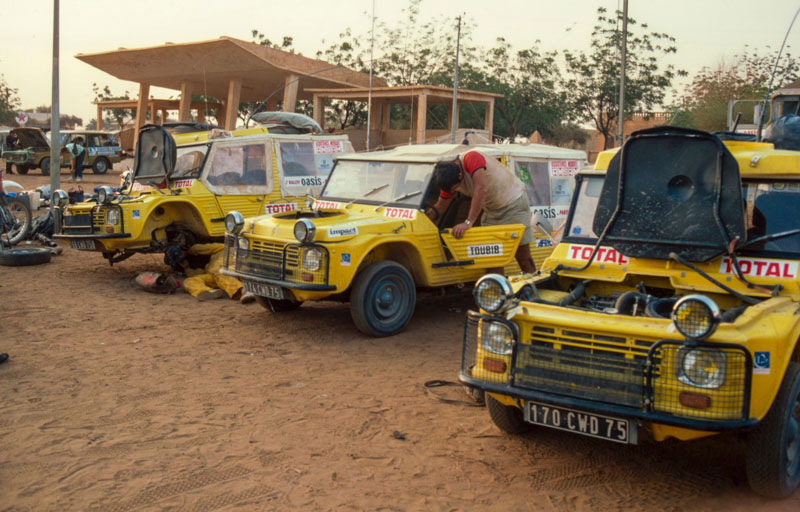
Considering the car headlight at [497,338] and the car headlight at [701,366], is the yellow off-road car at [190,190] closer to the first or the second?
the car headlight at [497,338]

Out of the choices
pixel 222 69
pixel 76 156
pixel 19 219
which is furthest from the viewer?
pixel 76 156

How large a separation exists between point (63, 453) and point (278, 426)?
125 cm

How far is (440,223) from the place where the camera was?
25.4 feet

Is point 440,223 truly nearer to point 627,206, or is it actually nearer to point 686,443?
point 627,206

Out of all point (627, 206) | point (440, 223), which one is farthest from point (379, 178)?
point (627, 206)

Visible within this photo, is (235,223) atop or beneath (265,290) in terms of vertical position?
atop

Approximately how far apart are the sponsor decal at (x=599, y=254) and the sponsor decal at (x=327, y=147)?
6.07 metres

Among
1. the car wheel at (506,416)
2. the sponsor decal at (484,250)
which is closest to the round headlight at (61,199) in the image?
the sponsor decal at (484,250)

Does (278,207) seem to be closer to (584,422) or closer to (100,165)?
(584,422)

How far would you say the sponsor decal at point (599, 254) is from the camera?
16.1 ft

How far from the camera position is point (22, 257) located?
10.8 metres

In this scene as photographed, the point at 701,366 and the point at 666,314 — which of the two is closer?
the point at 701,366

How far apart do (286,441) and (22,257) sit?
786 centimetres

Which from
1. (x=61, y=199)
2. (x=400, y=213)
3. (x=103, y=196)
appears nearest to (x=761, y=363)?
(x=400, y=213)
